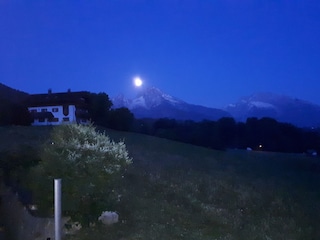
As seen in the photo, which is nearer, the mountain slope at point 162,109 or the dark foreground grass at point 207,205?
the dark foreground grass at point 207,205

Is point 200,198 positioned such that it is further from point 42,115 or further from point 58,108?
point 58,108

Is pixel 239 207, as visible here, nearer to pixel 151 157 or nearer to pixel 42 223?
pixel 42 223

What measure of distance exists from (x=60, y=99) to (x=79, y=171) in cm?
5703

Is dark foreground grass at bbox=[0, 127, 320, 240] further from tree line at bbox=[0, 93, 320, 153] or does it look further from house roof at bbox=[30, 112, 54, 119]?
house roof at bbox=[30, 112, 54, 119]

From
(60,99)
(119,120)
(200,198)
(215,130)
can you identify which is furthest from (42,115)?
(200,198)

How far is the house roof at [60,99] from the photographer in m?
66.0

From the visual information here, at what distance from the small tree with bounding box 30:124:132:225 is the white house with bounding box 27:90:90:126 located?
4866cm

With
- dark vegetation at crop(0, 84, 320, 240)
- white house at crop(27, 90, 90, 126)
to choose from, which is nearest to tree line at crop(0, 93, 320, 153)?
white house at crop(27, 90, 90, 126)

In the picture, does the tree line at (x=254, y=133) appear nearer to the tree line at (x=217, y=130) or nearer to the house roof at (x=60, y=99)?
the tree line at (x=217, y=130)

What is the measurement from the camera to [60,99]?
6888 centimetres

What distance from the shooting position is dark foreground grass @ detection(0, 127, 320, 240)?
47.4ft

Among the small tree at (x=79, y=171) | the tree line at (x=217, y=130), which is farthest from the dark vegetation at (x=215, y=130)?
the small tree at (x=79, y=171)

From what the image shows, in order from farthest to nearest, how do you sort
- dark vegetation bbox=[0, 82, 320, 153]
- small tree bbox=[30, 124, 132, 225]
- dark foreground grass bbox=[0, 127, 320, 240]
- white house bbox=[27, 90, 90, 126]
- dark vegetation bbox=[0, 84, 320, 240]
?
white house bbox=[27, 90, 90, 126]
dark vegetation bbox=[0, 82, 320, 153]
dark vegetation bbox=[0, 84, 320, 240]
dark foreground grass bbox=[0, 127, 320, 240]
small tree bbox=[30, 124, 132, 225]

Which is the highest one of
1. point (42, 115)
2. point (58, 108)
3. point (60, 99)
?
point (60, 99)
